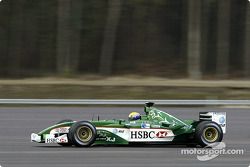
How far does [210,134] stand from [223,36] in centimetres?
2297

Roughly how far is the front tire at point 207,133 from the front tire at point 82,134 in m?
1.59

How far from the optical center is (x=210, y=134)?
954 centimetres

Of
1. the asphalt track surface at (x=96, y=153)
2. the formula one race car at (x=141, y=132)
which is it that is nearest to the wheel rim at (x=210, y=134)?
the formula one race car at (x=141, y=132)

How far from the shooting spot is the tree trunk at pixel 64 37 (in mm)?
30061

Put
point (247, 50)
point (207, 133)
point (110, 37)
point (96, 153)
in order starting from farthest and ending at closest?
point (110, 37), point (247, 50), point (207, 133), point (96, 153)

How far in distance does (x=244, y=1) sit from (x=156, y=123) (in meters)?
23.5

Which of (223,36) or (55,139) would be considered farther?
(223,36)

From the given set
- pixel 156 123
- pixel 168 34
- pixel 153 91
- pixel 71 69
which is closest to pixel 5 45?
pixel 71 69

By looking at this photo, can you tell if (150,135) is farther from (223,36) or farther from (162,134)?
(223,36)

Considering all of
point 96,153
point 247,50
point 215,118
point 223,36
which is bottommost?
point 96,153

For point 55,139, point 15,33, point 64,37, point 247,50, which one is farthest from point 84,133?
point 15,33

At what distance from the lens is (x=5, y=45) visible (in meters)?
33.4

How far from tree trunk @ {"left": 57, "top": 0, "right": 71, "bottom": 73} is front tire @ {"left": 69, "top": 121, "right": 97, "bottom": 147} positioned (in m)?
20.4

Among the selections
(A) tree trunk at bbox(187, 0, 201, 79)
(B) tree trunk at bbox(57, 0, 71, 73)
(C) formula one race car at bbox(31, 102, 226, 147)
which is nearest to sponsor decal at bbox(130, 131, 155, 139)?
(C) formula one race car at bbox(31, 102, 226, 147)
